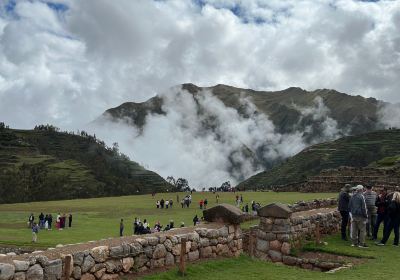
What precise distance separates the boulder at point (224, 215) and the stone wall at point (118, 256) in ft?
0.85

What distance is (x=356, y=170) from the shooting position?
57.4 metres

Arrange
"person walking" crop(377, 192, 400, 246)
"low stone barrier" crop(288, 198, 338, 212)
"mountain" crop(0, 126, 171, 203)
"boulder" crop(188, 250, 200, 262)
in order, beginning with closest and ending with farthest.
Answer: "boulder" crop(188, 250, 200, 262) → "person walking" crop(377, 192, 400, 246) → "low stone barrier" crop(288, 198, 338, 212) → "mountain" crop(0, 126, 171, 203)

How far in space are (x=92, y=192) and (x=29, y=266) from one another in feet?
402

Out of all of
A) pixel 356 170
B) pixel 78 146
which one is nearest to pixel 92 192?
pixel 78 146

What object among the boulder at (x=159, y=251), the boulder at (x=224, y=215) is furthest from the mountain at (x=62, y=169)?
the boulder at (x=159, y=251)

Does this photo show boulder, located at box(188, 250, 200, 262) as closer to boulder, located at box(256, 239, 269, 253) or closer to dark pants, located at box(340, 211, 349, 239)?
Answer: boulder, located at box(256, 239, 269, 253)

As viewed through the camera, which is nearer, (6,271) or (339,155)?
(6,271)

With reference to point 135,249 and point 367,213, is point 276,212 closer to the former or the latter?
point 367,213

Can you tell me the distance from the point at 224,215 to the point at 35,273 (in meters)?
6.06

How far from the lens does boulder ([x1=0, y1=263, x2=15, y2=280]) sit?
6.79 m

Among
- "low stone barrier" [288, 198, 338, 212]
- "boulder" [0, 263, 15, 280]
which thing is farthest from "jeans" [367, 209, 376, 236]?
"boulder" [0, 263, 15, 280]

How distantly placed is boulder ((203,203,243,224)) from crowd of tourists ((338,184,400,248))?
4844mm

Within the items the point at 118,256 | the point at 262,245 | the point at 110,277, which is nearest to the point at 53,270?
the point at 110,277

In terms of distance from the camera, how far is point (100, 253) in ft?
27.8
